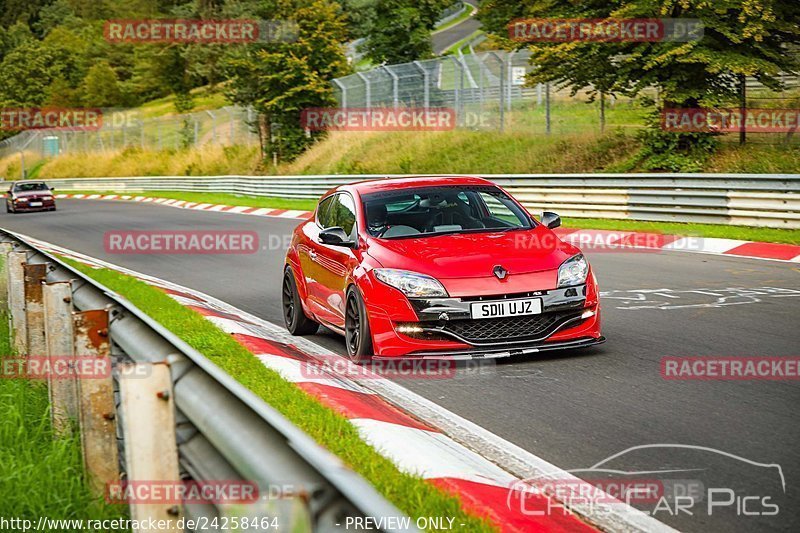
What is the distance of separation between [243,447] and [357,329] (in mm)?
5790

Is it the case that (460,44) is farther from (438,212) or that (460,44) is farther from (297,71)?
(438,212)

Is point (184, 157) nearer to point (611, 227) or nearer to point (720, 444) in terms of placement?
point (611, 227)

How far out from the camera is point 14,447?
5.24 metres

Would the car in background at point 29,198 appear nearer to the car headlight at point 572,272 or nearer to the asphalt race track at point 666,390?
the asphalt race track at point 666,390

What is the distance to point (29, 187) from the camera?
137ft

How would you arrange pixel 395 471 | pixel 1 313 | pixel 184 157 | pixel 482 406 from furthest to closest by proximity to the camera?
pixel 184 157 < pixel 1 313 < pixel 482 406 < pixel 395 471

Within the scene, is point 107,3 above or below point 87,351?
above

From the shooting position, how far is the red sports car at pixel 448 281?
314 inches

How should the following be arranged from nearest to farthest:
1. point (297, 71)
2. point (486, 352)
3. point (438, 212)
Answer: point (486, 352)
point (438, 212)
point (297, 71)

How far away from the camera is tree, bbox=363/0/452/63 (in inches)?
2058

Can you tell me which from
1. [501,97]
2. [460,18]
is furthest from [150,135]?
[460,18]

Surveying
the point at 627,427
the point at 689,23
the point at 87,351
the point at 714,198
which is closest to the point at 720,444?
the point at 627,427

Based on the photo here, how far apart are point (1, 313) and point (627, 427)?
21.9 feet

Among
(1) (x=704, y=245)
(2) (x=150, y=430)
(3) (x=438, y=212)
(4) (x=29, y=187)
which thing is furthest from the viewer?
(4) (x=29, y=187)
